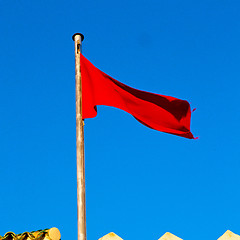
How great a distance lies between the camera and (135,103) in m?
9.54

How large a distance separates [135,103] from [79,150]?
2.39m

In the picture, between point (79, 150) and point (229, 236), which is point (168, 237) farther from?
point (79, 150)

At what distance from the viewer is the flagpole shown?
276 inches

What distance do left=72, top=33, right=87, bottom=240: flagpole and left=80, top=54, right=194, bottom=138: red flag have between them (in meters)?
0.20

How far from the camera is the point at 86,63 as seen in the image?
29.0 ft

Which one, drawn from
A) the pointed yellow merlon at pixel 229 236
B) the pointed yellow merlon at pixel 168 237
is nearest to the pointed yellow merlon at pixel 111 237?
the pointed yellow merlon at pixel 168 237

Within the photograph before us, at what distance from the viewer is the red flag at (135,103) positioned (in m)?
8.66

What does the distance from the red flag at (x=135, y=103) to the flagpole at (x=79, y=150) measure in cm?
20

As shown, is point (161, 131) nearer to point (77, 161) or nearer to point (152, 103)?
point (152, 103)

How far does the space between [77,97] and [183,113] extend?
10.3ft

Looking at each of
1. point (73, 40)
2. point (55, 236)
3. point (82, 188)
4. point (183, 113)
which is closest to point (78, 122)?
point (82, 188)

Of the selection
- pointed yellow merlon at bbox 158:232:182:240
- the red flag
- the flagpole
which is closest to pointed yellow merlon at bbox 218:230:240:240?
pointed yellow merlon at bbox 158:232:182:240

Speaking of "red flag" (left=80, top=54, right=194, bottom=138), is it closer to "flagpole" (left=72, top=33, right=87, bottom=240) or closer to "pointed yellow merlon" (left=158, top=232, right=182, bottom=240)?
"flagpole" (left=72, top=33, right=87, bottom=240)

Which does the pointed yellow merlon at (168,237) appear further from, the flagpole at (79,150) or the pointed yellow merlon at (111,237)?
the flagpole at (79,150)
